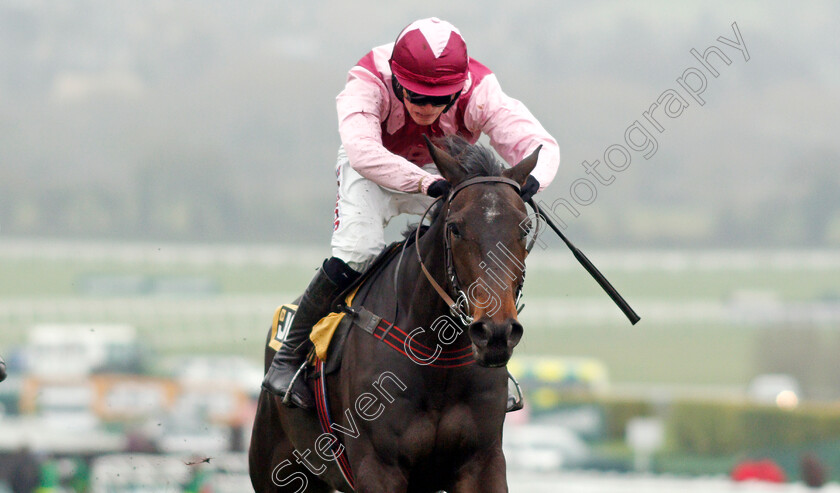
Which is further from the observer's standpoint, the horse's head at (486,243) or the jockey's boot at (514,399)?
the jockey's boot at (514,399)

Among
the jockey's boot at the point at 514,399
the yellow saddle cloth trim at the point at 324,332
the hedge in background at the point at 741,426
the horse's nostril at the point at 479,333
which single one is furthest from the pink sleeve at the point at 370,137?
the hedge in background at the point at 741,426

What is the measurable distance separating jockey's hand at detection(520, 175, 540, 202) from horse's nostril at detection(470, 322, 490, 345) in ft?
2.16

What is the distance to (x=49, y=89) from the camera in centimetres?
6606

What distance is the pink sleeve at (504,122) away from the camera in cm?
508

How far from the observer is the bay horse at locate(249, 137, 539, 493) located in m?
3.94

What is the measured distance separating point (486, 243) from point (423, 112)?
127 centimetres

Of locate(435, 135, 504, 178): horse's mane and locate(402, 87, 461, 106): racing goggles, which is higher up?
locate(402, 87, 461, 106): racing goggles

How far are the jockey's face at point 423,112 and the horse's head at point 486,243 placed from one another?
0.68m

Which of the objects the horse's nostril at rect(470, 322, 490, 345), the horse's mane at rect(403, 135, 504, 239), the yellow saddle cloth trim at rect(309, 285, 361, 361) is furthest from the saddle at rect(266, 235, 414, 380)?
the horse's nostril at rect(470, 322, 490, 345)

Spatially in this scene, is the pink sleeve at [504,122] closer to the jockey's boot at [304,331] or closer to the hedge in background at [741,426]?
the jockey's boot at [304,331]

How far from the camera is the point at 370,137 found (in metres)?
4.87

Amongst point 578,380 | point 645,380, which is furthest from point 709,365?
point 578,380

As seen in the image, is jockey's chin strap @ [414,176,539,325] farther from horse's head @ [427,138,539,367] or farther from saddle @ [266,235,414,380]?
saddle @ [266,235,414,380]

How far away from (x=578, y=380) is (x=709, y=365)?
61.3ft
